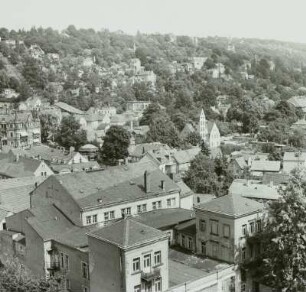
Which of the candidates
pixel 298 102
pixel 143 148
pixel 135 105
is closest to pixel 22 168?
pixel 143 148

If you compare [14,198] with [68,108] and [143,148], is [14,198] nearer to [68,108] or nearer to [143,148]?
[143,148]

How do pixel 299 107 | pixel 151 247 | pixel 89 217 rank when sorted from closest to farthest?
pixel 151 247 < pixel 89 217 < pixel 299 107

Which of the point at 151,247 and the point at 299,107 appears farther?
the point at 299,107

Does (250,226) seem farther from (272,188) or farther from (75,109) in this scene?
(75,109)

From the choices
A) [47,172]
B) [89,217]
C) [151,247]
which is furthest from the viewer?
[47,172]

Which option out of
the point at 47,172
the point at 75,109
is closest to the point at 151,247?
the point at 47,172

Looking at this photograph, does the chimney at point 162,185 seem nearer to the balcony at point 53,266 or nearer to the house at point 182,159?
the balcony at point 53,266

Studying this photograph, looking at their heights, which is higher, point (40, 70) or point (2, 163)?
point (40, 70)
